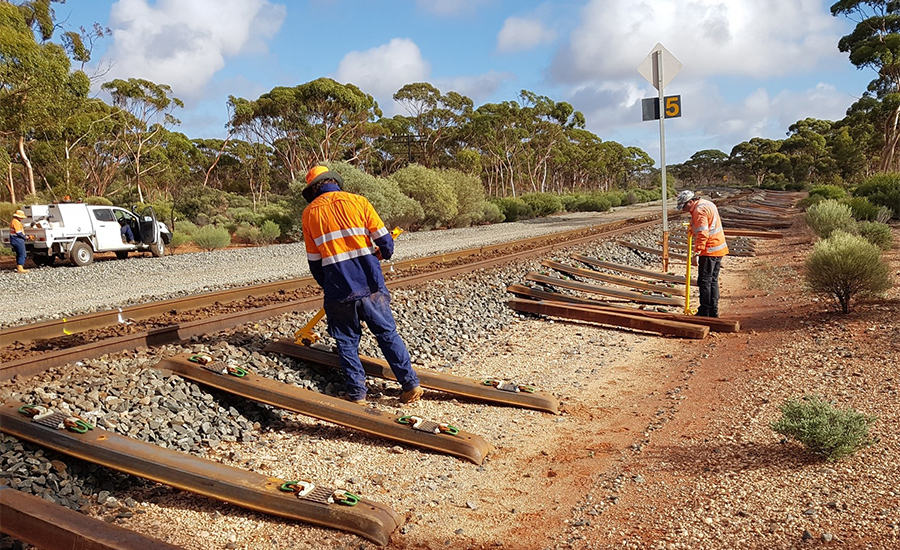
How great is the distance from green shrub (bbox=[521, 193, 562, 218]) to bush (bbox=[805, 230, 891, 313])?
33.3 metres

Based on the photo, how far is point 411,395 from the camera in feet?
17.6

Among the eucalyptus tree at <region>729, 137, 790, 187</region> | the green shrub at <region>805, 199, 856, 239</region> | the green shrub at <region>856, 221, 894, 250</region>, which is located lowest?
the green shrub at <region>856, 221, 894, 250</region>

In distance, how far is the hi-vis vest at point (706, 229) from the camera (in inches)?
336

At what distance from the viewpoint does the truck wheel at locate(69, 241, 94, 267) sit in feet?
54.9

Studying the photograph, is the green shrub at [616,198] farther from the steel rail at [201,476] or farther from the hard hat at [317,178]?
the steel rail at [201,476]

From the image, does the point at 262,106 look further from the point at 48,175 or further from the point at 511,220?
the point at 511,220

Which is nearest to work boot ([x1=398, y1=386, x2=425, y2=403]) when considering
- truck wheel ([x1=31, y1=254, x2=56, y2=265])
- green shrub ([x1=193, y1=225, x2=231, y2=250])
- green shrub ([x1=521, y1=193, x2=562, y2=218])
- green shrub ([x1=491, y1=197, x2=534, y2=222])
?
truck wheel ([x1=31, y1=254, x2=56, y2=265])

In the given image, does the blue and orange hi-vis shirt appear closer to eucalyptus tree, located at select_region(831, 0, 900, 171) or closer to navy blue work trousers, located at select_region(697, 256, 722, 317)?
navy blue work trousers, located at select_region(697, 256, 722, 317)

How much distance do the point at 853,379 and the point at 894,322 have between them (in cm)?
215

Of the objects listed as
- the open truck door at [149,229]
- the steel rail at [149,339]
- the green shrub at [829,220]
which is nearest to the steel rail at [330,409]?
the steel rail at [149,339]

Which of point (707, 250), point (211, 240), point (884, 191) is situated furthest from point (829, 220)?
point (211, 240)

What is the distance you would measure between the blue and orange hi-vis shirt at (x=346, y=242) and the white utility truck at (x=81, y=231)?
14.2 m

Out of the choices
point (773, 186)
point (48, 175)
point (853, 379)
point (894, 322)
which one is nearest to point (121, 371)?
point (853, 379)

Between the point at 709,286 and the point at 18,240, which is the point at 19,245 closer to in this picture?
the point at 18,240
